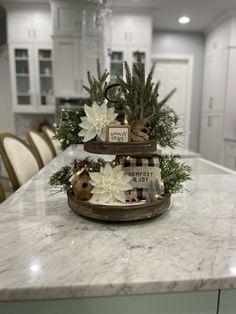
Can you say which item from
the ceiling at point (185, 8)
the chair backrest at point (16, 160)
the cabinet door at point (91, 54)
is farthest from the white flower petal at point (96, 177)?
the ceiling at point (185, 8)

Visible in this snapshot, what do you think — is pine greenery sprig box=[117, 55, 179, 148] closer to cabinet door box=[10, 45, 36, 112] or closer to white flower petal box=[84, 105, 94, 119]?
white flower petal box=[84, 105, 94, 119]

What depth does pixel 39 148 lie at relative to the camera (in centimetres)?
208

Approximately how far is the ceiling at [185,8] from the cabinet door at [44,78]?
747 mm

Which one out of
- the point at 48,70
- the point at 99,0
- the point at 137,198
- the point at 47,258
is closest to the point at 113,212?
the point at 137,198

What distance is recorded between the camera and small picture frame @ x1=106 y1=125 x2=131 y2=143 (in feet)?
2.39

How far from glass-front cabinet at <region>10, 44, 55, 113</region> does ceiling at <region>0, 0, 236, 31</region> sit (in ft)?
2.33

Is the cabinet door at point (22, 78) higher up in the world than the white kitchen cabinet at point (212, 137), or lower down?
higher up

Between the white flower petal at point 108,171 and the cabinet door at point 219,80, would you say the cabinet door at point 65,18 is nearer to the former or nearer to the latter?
the cabinet door at point 219,80

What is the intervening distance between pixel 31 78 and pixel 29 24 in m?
0.78

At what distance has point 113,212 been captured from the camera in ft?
2.39

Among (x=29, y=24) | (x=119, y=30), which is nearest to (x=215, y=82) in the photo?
(x=119, y=30)

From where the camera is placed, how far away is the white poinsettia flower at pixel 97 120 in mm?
743

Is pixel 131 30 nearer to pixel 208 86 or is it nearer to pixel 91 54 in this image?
pixel 91 54

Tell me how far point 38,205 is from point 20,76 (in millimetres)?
3691
